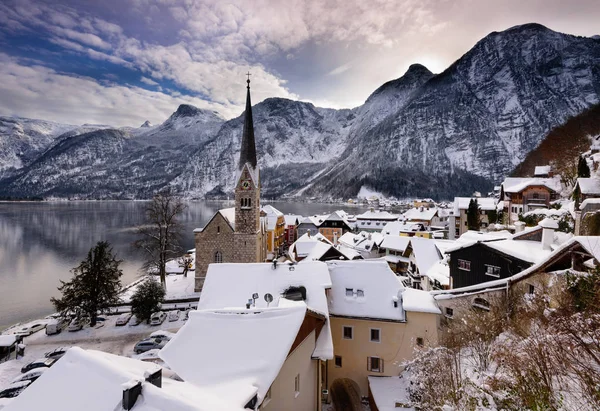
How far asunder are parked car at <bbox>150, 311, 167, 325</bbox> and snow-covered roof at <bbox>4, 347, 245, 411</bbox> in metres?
18.3

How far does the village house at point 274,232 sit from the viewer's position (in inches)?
1767

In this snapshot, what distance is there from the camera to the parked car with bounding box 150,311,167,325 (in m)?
21.4

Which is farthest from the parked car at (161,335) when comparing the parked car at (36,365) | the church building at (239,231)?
the church building at (239,231)

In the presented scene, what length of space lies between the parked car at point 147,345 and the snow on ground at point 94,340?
15.2 inches

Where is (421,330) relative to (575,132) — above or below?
below

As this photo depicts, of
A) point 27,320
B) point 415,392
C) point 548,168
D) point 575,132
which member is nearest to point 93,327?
point 27,320

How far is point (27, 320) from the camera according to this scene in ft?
82.5

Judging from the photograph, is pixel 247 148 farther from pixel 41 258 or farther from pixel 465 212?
pixel 41 258

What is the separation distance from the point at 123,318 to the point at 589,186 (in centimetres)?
3228

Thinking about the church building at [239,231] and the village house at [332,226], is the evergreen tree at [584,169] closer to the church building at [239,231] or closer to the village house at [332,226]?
the church building at [239,231]

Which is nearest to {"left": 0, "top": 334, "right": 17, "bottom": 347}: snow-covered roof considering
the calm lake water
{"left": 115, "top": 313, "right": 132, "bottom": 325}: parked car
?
{"left": 115, "top": 313, "right": 132, "bottom": 325}: parked car

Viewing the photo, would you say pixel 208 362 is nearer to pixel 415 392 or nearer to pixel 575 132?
pixel 415 392

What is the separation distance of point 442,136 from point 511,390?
20919cm

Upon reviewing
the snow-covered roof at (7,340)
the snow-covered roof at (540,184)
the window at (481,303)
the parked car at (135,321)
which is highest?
the snow-covered roof at (540,184)
